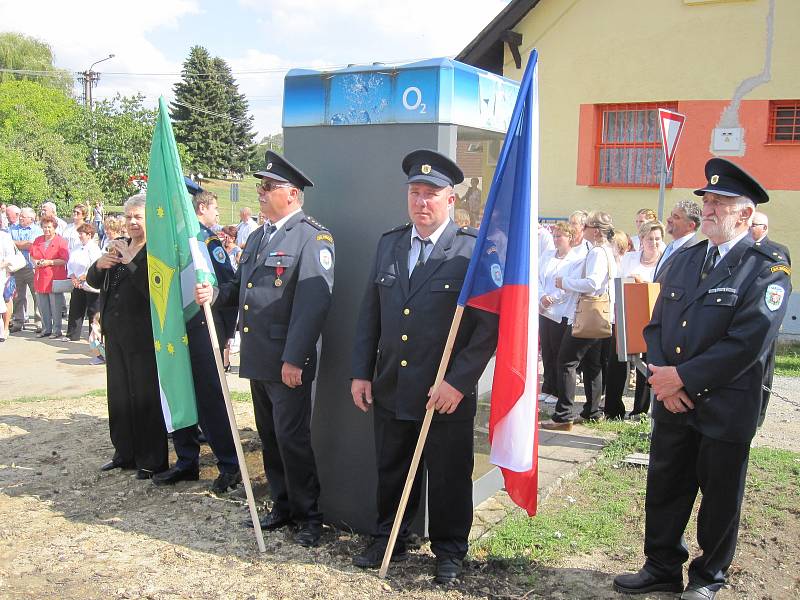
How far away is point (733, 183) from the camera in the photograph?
3.70 metres

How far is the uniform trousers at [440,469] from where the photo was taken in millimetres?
4062

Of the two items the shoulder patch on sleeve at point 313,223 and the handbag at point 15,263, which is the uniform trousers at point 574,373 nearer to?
the shoulder patch on sleeve at point 313,223

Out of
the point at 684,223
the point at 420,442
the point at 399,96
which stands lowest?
the point at 420,442

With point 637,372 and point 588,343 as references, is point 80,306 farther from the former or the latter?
point 637,372

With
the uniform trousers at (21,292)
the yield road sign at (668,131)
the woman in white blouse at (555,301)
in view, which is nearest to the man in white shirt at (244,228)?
the uniform trousers at (21,292)

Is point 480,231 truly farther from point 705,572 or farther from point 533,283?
point 705,572

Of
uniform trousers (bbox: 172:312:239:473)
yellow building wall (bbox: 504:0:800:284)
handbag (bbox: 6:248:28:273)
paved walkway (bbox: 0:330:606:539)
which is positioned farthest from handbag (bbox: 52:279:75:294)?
yellow building wall (bbox: 504:0:800:284)

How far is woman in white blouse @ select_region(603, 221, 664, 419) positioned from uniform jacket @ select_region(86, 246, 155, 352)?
14.1 ft

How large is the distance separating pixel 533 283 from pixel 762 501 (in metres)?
2.63

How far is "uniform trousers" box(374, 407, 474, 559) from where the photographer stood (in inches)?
160

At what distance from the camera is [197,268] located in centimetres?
471

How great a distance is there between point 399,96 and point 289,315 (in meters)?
1.42

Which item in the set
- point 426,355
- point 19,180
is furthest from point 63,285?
point 19,180

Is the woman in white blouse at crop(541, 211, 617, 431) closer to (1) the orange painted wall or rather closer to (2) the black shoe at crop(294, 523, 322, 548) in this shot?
(2) the black shoe at crop(294, 523, 322, 548)
